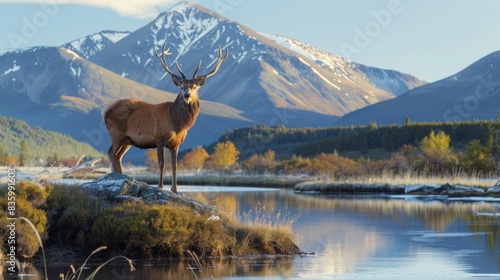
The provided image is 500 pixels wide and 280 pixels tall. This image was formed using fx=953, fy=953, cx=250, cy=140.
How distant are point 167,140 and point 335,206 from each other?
2225 centimetres

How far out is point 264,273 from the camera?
55.1 ft

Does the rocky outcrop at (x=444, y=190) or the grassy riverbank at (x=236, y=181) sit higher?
the grassy riverbank at (x=236, y=181)

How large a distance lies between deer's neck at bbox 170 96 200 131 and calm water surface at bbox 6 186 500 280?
116 inches

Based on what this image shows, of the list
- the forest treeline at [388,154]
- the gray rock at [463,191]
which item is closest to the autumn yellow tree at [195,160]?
the forest treeline at [388,154]

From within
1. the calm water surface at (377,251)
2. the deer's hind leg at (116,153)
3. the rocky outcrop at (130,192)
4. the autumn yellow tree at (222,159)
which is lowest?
the calm water surface at (377,251)

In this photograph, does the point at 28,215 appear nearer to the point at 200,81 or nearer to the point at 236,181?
the point at 200,81

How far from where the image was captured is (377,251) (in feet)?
70.1

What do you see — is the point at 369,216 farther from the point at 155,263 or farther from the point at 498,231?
the point at 155,263

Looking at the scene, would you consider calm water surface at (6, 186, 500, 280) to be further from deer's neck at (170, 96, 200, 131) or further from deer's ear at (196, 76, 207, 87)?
deer's ear at (196, 76, 207, 87)

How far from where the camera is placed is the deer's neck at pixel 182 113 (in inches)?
757

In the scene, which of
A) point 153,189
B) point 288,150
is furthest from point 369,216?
point 288,150

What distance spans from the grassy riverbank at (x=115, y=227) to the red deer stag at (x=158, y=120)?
1279mm

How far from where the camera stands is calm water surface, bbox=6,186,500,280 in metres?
16.8

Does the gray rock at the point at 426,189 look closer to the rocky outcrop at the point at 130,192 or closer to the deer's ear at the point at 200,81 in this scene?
the rocky outcrop at the point at 130,192
